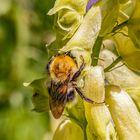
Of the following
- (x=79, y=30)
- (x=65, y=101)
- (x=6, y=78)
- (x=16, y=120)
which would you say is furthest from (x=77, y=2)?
(x=6, y=78)

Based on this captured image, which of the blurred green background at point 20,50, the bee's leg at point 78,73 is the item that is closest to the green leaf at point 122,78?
the bee's leg at point 78,73

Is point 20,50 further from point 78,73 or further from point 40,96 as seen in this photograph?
point 78,73

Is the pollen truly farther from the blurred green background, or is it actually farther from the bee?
the blurred green background

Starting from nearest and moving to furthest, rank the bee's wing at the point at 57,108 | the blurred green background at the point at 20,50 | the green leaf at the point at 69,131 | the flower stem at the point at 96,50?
1. the bee's wing at the point at 57,108
2. the flower stem at the point at 96,50
3. the green leaf at the point at 69,131
4. the blurred green background at the point at 20,50

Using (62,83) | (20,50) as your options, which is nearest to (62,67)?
(62,83)

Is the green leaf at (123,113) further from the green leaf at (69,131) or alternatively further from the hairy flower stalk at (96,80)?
the green leaf at (69,131)

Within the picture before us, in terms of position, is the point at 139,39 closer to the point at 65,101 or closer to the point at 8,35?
the point at 65,101

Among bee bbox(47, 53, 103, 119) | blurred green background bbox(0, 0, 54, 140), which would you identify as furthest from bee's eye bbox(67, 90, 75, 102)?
blurred green background bbox(0, 0, 54, 140)
